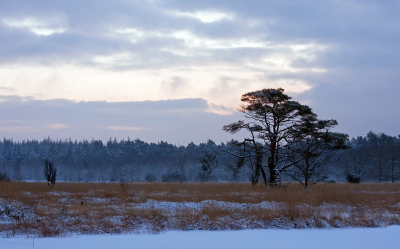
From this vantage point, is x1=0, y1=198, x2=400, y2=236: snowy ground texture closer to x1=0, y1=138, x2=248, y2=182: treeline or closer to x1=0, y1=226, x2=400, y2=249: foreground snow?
x1=0, y1=226, x2=400, y2=249: foreground snow

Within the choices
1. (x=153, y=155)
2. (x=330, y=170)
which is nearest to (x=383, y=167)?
(x=330, y=170)

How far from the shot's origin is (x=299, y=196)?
18328 mm

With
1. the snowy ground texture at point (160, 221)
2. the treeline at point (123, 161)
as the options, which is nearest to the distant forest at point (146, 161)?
the treeline at point (123, 161)

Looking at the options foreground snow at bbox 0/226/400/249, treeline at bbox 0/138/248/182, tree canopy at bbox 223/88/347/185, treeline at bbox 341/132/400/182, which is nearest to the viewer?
foreground snow at bbox 0/226/400/249

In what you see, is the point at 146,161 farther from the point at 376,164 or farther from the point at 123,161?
the point at 376,164

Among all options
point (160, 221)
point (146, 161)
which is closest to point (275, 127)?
point (160, 221)

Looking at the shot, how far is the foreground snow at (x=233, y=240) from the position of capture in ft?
28.7

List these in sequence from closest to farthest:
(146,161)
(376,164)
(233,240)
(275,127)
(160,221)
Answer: (233,240)
(160,221)
(275,127)
(376,164)
(146,161)

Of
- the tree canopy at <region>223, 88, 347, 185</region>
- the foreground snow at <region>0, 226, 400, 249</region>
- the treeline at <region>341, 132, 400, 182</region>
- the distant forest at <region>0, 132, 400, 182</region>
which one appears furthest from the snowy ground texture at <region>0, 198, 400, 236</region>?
the distant forest at <region>0, 132, 400, 182</region>

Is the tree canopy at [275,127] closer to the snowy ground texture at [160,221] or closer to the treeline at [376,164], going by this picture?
the snowy ground texture at [160,221]

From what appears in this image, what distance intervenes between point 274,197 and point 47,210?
36.2ft

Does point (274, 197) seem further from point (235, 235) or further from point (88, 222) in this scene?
point (88, 222)

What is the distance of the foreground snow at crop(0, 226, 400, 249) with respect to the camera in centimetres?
874

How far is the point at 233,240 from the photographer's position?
9.58m
